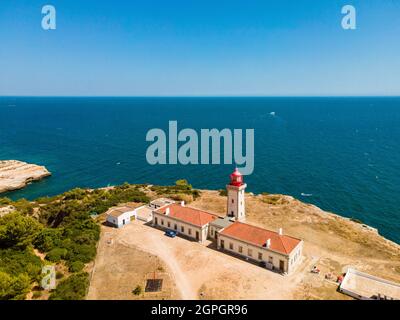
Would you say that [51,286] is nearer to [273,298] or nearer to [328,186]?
[273,298]

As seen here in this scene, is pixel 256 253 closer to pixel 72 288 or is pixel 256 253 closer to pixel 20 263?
pixel 72 288

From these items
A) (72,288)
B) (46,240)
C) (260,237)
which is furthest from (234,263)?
(46,240)

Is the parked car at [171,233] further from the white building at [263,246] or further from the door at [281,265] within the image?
the door at [281,265]

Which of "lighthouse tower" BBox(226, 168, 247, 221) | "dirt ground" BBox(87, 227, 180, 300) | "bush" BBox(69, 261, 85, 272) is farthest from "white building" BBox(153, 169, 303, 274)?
"bush" BBox(69, 261, 85, 272)

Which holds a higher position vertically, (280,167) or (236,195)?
(236,195)
